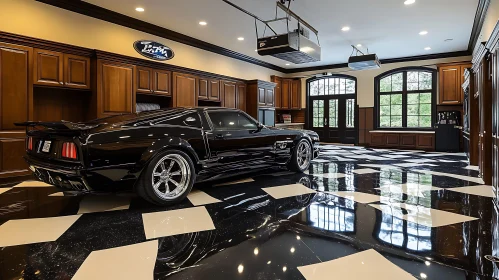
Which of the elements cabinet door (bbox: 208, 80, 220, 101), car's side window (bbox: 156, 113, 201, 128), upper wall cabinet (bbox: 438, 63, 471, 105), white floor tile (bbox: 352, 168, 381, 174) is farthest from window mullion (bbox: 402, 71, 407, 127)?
car's side window (bbox: 156, 113, 201, 128)

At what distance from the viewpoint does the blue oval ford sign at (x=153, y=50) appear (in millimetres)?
6191

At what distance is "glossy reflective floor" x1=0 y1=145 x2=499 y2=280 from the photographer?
1.47 meters

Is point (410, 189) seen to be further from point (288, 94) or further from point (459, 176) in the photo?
point (288, 94)

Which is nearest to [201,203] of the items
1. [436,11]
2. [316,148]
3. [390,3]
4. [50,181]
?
[50,181]

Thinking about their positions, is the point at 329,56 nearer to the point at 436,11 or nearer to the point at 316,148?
the point at 436,11

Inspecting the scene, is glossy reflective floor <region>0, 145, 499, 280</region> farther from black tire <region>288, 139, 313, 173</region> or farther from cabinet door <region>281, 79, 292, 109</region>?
cabinet door <region>281, 79, 292, 109</region>

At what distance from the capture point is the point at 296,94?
1149 cm

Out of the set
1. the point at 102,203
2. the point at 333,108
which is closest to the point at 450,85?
the point at 333,108

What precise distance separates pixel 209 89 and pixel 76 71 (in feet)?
10.7

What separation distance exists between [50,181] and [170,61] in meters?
4.89

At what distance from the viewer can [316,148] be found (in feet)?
15.8

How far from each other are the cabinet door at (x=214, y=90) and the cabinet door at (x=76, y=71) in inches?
122

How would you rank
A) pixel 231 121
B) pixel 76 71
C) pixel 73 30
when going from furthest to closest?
pixel 73 30, pixel 76 71, pixel 231 121

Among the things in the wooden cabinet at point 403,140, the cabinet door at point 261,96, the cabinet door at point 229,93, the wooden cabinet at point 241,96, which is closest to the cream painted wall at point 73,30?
the cabinet door at point 229,93
